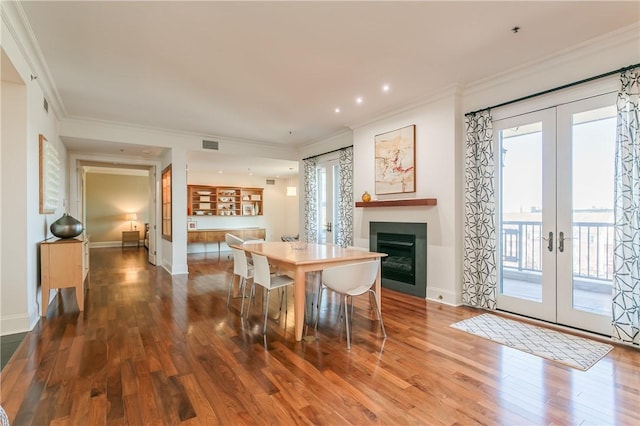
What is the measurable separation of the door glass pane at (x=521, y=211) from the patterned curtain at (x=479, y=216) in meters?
0.13

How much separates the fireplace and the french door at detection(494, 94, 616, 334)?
0.99 m

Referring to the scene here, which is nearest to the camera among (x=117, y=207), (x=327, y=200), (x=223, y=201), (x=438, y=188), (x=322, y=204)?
(x=438, y=188)

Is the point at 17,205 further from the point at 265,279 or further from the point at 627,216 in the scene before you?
the point at 627,216

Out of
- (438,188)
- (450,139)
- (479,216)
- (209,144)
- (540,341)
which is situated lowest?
(540,341)

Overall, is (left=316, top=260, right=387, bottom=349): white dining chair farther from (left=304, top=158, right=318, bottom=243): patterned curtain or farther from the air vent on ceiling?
the air vent on ceiling

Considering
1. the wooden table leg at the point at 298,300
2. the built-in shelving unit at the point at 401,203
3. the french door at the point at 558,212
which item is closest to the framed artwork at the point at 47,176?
the wooden table leg at the point at 298,300

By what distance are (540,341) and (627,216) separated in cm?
137

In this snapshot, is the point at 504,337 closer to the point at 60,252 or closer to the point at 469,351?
the point at 469,351

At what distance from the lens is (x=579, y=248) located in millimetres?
3150

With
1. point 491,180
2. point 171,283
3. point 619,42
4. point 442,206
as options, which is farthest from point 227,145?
point 619,42

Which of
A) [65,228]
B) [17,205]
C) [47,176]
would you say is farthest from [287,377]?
[47,176]

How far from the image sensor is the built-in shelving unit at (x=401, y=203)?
4227 millimetres

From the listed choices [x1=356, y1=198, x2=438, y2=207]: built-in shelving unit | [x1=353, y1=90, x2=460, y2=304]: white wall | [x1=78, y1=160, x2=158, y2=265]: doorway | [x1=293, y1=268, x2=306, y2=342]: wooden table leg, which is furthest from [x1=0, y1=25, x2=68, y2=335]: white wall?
[x1=78, y1=160, x2=158, y2=265]: doorway

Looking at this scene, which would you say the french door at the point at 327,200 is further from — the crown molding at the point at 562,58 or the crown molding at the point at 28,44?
the crown molding at the point at 28,44
